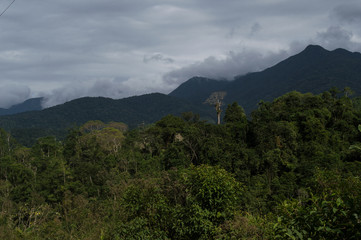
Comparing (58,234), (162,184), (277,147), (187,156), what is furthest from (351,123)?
(58,234)

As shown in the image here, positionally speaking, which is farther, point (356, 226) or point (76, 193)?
point (76, 193)

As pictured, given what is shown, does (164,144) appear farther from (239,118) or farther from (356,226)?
(356,226)

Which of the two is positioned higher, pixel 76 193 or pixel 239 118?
pixel 239 118

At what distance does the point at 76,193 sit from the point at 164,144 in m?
12.6

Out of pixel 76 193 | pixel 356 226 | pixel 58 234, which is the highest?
pixel 356 226

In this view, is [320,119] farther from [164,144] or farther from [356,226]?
[356,226]

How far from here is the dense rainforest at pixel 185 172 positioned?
873 cm

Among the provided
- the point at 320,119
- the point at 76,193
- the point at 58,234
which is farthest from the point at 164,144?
the point at 58,234

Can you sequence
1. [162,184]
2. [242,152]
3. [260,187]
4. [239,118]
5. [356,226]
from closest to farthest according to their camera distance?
[356,226]
[162,184]
[260,187]
[242,152]
[239,118]

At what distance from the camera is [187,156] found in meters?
30.7

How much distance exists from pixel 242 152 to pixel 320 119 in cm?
1180

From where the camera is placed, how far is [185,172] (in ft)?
41.1

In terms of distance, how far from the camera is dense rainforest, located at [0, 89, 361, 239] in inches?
344

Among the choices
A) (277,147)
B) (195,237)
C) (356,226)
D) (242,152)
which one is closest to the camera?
(356,226)
